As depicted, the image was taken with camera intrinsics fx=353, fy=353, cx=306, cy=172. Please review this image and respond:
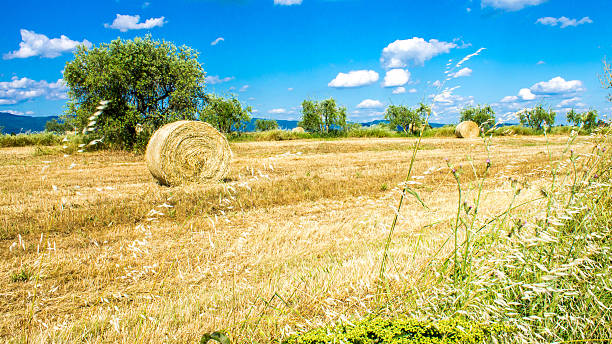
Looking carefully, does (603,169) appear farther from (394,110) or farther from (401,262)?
(394,110)

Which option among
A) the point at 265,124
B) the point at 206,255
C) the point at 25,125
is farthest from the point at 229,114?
the point at 25,125

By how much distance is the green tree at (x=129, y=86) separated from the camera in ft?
57.5

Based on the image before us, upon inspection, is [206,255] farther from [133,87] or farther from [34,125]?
[34,125]

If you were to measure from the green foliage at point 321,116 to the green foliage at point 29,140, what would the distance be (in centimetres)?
2588

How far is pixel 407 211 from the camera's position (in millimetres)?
6668

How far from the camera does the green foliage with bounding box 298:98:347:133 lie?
135ft

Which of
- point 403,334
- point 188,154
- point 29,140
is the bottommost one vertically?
point 403,334

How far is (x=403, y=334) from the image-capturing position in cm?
171

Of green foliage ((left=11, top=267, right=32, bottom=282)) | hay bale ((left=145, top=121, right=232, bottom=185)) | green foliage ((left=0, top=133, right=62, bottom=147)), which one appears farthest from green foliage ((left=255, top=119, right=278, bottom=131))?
green foliage ((left=11, top=267, right=32, bottom=282))

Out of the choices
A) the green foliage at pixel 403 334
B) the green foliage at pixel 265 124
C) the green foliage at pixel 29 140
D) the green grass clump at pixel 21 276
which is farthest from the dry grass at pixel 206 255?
the green foliage at pixel 265 124

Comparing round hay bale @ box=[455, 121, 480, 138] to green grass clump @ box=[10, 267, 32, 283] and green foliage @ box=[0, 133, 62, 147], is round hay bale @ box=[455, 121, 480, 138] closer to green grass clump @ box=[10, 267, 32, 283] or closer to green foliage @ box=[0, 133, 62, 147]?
green foliage @ box=[0, 133, 62, 147]

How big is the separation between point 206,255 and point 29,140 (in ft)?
93.2

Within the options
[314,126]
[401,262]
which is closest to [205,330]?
[401,262]

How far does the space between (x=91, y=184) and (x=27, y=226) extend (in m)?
4.37
